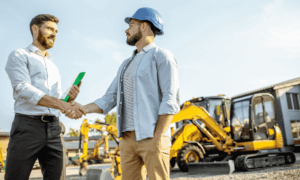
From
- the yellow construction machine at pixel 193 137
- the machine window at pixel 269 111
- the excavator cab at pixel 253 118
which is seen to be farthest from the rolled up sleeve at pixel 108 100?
the machine window at pixel 269 111

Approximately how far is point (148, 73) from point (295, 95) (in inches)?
857

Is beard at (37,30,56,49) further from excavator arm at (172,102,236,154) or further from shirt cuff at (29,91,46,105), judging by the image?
excavator arm at (172,102,236,154)

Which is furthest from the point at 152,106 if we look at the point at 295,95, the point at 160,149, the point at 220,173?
the point at 295,95

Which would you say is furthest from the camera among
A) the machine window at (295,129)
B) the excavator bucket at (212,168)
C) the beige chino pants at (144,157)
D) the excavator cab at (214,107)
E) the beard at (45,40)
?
the machine window at (295,129)

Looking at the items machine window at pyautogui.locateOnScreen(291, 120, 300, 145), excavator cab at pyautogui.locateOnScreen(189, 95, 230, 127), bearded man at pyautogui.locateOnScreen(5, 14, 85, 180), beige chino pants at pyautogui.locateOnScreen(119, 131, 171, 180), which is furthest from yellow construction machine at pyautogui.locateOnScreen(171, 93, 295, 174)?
machine window at pyautogui.locateOnScreen(291, 120, 300, 145)

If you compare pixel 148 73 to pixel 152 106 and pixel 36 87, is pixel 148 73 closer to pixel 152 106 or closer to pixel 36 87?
pixel 152 106

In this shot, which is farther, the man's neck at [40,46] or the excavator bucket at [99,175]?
the excavator bucket at [99,175]

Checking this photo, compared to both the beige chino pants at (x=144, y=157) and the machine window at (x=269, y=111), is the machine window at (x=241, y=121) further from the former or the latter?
the beige chino pants at (x=144, y=157)

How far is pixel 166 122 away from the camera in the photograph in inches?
67.9

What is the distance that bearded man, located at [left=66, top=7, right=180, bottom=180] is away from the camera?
1.71m

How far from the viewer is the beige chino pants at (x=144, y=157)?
1686mm

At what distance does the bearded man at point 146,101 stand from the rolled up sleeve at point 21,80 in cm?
46

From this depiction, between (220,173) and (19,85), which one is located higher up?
(19,85)

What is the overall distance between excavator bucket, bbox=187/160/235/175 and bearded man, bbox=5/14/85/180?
261 inches
